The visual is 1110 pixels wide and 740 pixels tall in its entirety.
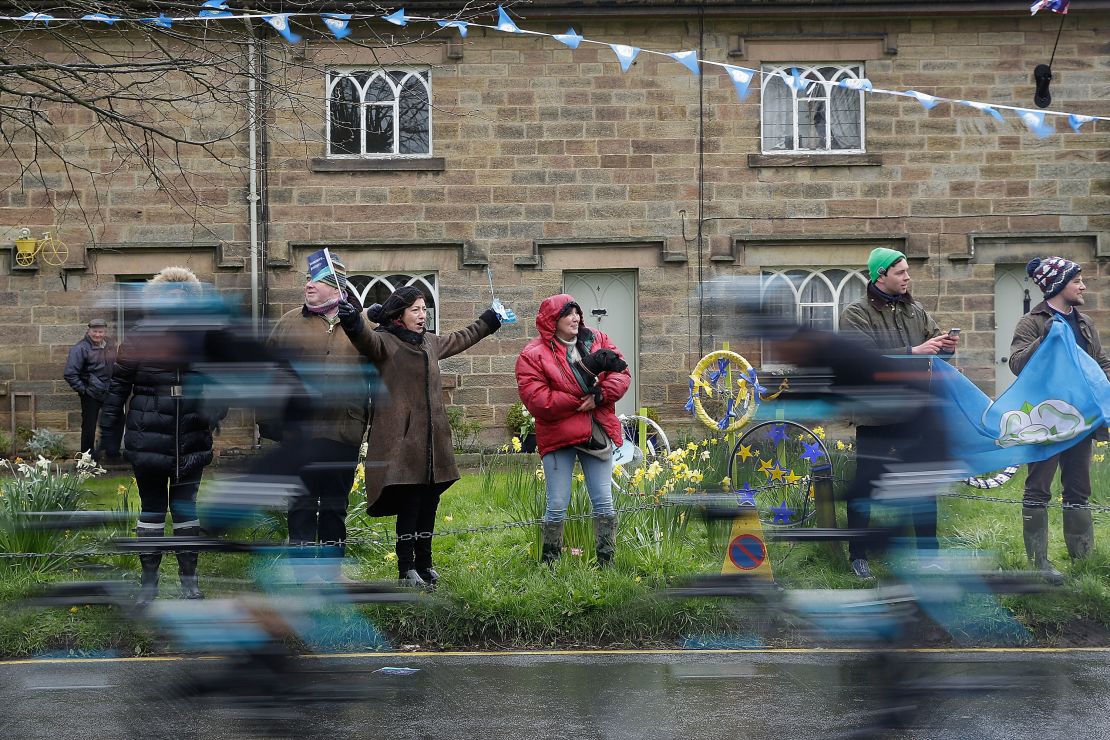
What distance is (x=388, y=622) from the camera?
298 inches

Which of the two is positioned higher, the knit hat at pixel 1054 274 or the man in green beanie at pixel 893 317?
the knit hat at pixel 1054 274

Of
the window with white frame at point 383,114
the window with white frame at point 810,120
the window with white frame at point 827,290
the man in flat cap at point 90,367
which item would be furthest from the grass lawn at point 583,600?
the window with white frame at point 810,120

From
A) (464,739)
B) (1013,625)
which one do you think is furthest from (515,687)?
(1013,625)

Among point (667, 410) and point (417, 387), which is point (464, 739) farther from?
point (667, 410)

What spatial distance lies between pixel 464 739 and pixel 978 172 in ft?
45.8

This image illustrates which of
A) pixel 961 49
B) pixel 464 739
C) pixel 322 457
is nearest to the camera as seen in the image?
pixel 464 739

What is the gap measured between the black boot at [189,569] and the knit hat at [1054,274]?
18.3 ft

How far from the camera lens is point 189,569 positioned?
6.78 metres

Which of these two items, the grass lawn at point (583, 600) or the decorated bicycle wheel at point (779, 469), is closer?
the grass lawn at point (583, 600)

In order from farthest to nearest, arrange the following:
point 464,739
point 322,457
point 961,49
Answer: point 961,49, point 322,457, point 464,739

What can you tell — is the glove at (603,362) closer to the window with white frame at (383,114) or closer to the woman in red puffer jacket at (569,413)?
the woman in red puffer jacket at (569,413)

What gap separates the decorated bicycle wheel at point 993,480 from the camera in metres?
11.1

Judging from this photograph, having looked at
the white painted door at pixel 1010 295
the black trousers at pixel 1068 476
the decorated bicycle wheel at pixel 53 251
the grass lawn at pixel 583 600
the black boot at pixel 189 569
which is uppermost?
the decorated bicycle wheel at pixel 53 251

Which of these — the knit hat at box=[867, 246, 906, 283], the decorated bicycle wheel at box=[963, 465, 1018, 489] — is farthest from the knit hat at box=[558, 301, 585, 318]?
the decorated bicycle wheel at box=[963, 465, 1018, 489]
